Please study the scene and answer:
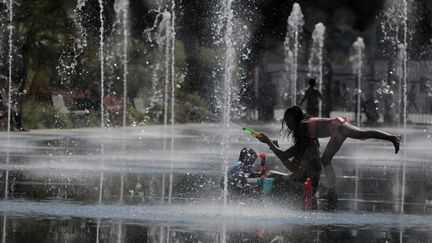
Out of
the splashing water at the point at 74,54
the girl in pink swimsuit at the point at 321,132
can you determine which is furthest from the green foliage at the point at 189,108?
the girl in pink swimsuit at the point at 321,132

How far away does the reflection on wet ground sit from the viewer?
13.4 m

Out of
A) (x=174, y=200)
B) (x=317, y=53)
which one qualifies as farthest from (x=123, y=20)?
(x=174, y=200)

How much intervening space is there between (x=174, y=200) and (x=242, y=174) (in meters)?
0.88

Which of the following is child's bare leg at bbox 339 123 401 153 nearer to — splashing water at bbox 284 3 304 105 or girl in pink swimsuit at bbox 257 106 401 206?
girl in pink swimsuit at bbox 257 106 401 206

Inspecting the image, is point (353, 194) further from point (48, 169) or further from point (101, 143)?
point (101, 143)

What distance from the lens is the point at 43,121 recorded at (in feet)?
128

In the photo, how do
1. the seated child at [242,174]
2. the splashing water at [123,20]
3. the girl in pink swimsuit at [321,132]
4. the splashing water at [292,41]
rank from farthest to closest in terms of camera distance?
the splashing water at [292,41], the splashing water at [123,20], the girl in pink swimsuit at [321,132], the seated child at [242,174]

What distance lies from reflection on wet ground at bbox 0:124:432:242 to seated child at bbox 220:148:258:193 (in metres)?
0.19

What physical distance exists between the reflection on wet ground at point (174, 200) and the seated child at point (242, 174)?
19 centimetres

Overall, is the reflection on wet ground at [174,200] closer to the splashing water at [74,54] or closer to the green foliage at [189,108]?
the splashing water at [74,54]

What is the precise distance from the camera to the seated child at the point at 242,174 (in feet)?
54.2

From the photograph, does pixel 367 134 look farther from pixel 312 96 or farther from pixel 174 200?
pixel 312 96

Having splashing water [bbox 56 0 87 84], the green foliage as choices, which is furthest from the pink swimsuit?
the green foliage

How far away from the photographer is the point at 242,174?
16.6m
